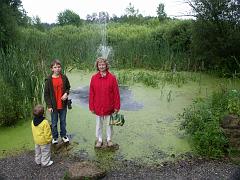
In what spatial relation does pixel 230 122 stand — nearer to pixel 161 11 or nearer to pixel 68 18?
pixel 161 11

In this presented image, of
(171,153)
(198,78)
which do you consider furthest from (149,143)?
(198,78)

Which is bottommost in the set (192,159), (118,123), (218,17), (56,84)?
(192,159)

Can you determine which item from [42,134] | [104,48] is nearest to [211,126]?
[42,134]

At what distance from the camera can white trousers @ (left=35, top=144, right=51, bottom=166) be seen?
5145 mm

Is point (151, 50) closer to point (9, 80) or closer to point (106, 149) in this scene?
point (9, 80)

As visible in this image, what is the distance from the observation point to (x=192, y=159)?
5332 millimetres

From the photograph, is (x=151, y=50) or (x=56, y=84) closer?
(x=56, y=84)

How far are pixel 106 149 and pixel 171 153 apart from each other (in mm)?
890

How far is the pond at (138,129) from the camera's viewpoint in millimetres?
5625

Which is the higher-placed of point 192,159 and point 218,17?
point 218,17

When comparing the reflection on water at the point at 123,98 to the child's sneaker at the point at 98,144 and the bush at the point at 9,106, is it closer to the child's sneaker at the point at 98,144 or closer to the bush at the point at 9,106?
the bush at the point at 9,106

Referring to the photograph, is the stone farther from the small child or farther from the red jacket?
the small child

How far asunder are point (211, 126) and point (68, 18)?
23.7 metres

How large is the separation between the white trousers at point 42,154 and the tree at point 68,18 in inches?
915
